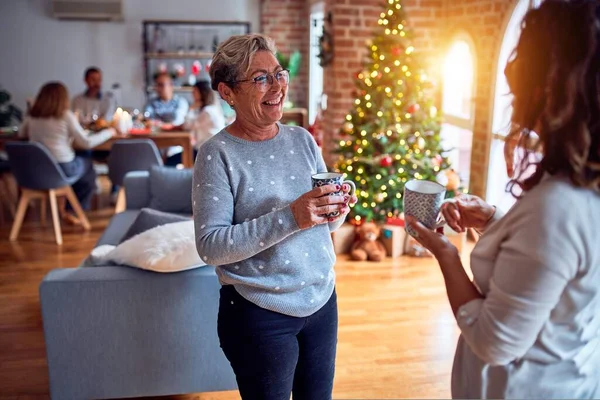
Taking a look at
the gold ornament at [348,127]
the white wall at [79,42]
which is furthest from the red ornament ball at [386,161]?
the white wall at [79,42]

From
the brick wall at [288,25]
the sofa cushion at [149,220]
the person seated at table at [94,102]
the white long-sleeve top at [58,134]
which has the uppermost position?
the brick wall at [288,25]

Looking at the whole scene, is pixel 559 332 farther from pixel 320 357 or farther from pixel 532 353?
pixel 320 357

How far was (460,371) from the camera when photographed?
1.08 meters

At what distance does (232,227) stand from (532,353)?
70 centimetres

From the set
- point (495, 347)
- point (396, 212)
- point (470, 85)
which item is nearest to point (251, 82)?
point (495, 347)

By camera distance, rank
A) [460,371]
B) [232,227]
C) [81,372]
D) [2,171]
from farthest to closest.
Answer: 1. [2,171]
2. [81,372]
3. [232,227]
4. [460,371]

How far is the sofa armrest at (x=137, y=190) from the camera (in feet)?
12.5

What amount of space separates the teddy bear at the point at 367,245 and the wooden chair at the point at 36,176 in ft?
7.65

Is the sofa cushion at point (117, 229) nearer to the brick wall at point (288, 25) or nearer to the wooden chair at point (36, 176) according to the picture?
the wooden chair at point (36, 176)

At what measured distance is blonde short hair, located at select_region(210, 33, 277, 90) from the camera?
1417 millimetres

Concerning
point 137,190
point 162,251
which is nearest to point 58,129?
point 137,190

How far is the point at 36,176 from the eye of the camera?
439 cm

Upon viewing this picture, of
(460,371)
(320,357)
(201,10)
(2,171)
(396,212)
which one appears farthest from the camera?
(201,10)

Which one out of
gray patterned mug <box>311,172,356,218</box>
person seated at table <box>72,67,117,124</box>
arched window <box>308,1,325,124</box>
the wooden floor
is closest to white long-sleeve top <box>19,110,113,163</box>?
the wooden floor
